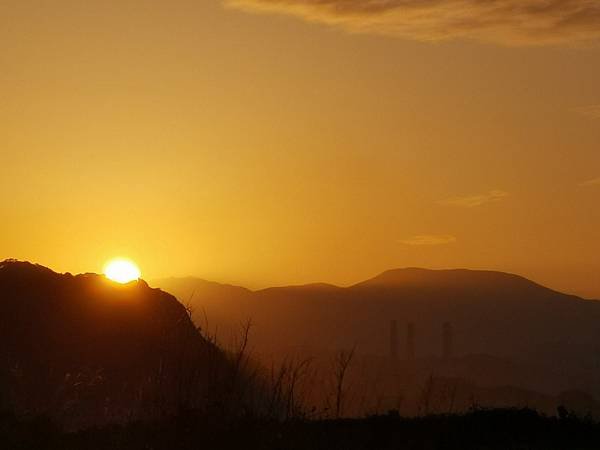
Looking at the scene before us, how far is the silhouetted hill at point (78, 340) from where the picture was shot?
124 feet

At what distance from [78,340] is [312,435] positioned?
1145 inches

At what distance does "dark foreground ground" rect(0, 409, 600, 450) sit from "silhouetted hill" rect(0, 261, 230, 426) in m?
18.4

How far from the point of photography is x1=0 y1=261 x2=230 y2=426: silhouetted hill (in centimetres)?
3781

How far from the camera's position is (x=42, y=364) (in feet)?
137

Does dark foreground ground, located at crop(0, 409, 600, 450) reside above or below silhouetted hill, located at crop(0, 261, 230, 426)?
below

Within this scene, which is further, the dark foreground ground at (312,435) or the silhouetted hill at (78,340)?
the silhouetted hill at (78,340)

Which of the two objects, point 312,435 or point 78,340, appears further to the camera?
point 78,340

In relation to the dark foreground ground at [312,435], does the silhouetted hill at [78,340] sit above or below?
above

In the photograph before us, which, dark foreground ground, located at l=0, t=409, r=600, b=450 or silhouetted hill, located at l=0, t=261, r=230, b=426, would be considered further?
silhouetted hill, located at l=0, t=261, r=230, b=426

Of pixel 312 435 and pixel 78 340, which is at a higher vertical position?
pixel 78 340

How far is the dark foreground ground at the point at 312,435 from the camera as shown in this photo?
54.2ft

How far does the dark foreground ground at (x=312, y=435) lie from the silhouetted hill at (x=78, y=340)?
725 inches

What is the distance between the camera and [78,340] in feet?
146

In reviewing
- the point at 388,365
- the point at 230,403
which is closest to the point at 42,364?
the point at 230,403
